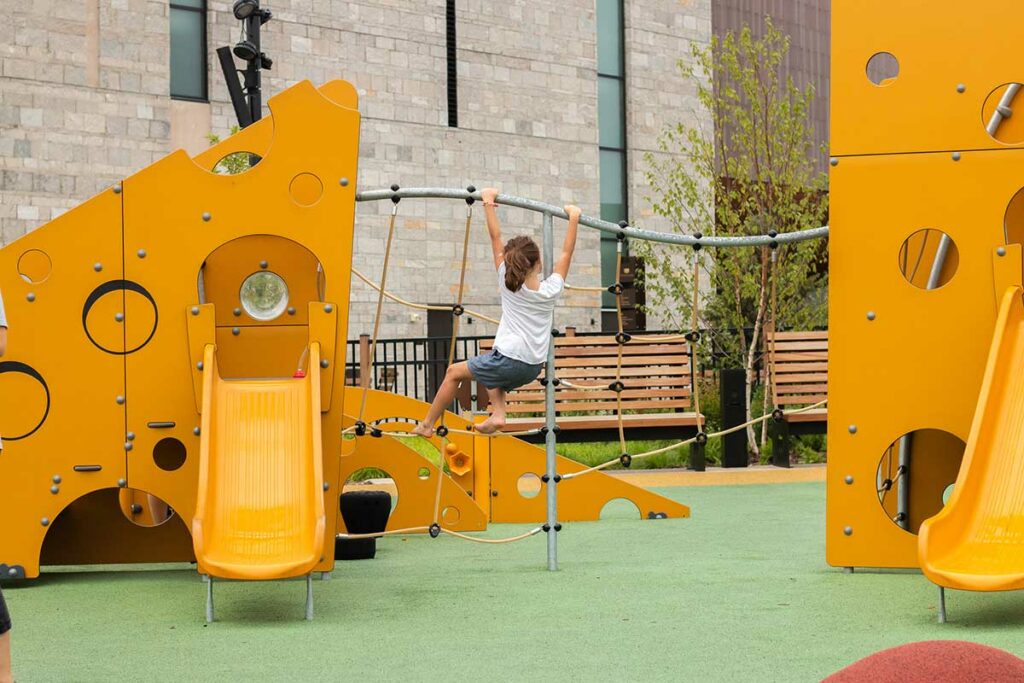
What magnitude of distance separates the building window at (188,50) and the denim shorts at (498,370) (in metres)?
16.9

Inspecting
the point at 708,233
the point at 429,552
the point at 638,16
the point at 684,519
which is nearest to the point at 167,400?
the point at 429,552

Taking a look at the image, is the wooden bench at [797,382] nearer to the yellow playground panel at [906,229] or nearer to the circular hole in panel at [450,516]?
the circular hole in panel at [450,516]

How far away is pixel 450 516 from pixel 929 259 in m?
3.78

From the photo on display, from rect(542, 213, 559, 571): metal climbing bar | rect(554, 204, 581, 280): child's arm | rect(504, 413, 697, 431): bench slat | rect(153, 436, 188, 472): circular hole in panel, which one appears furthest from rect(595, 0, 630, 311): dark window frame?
rect(554, 204, 581, 280): child's arm

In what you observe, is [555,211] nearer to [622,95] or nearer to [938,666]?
[938,666]

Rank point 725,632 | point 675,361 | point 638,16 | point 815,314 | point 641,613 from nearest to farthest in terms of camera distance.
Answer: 1. point 725,632
2. point 641,613
3. point 675,361
4. point 815,314
5. point 638,16

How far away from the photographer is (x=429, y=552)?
28.6 feet

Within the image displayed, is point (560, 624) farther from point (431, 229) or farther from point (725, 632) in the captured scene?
point (431, 229)

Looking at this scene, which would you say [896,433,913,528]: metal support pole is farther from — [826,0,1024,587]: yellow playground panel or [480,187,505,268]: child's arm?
[480,187,505,268]: child's arm

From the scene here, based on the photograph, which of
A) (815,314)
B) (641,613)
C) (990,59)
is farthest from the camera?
(815,314)

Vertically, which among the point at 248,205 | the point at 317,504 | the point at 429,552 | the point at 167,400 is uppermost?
the point at 248,205

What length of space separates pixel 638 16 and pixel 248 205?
2270 centimetres

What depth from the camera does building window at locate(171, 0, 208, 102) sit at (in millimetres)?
22969

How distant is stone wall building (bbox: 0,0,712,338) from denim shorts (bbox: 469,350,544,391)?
15.9 m
